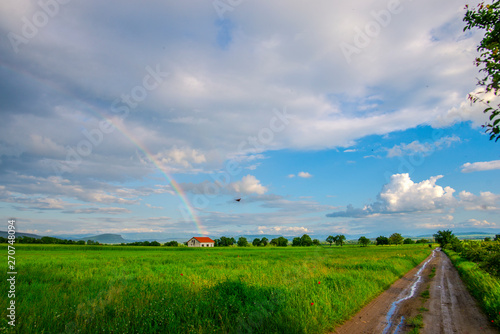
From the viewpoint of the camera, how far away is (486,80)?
126 inches

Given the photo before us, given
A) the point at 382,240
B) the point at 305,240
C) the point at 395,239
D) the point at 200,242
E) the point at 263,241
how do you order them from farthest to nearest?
the point at 395,239 → the point at 382,240 → the point at 305,240 → the point at 263,241 → the point at 200,242

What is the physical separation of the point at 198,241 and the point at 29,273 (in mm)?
149174

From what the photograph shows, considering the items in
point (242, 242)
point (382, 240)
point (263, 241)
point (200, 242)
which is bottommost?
point (382, 240)

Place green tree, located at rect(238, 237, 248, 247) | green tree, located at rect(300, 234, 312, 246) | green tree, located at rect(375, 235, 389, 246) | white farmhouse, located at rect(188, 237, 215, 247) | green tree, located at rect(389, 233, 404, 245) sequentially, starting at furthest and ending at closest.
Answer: green tree, located at rect(389, 233, 404, 245) → green tree, located at rect(375, 235, 389, 246) → green tree, located at rect(300, 234, 312, 246) → green tree, located at rect(238, 237, 248, 247) → white farmhouse, located at rect(188, 237, 215, 247)

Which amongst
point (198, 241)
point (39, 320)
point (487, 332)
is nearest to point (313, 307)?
point (487, 332)

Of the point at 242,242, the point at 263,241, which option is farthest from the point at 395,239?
the point at 242,242

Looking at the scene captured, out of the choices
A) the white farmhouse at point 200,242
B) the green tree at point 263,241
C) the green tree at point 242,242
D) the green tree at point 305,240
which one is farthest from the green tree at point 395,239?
the white farmhouse at point 200,242

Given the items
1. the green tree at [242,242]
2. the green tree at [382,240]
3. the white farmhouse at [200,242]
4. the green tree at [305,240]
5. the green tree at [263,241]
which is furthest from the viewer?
the green tree at [382,240]

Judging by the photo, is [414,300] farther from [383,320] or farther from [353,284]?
[383,320]

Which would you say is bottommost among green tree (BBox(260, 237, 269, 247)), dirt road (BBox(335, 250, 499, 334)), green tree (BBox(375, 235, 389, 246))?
green tree (BBox(375, 235, 389, 246))

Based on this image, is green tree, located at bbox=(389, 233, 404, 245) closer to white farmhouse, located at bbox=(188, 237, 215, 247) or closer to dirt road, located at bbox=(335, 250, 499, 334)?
white farmhouse, located at bbox=(188, 237, 215, 247)

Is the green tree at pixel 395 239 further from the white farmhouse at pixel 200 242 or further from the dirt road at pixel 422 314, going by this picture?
the dirt road at pixel 422 314

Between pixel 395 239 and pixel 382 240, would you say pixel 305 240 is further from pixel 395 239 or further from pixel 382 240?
pixel 395 239

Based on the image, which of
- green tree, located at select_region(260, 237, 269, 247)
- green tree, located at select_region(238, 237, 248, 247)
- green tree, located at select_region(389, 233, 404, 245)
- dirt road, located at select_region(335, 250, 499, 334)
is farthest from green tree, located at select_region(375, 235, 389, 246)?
dirt road, located at select_region(335, 250, 499, 334)
